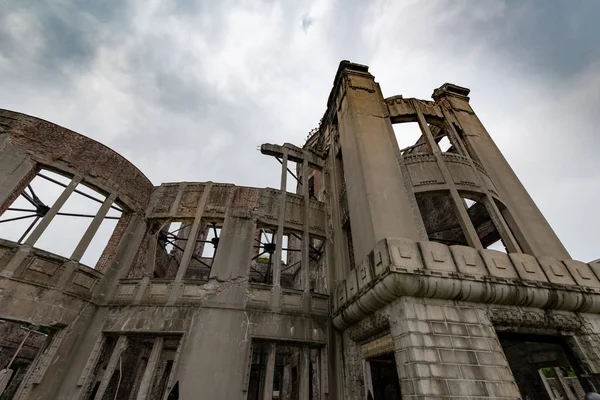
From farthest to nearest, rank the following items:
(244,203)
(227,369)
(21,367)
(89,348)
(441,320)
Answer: (21,367) < (244,203) < (89,348) < (227,369) < (441,320)

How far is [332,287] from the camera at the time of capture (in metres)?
9.10

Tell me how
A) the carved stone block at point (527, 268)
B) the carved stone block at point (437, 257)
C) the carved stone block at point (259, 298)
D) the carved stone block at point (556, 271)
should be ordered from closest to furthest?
the carved stone block at point (437, 257), the carved stone block at point (527, 268), the carved stone block at point (556, 271), the carved stone block at point (259, 298)

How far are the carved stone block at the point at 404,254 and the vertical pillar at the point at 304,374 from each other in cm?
459

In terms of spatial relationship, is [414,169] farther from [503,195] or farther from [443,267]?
[443,267]

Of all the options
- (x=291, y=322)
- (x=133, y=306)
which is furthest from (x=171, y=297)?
(x=291, y=322)

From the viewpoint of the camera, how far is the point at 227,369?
22.8ft

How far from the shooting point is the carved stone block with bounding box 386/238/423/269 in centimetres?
524

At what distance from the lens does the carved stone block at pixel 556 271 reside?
6023mm

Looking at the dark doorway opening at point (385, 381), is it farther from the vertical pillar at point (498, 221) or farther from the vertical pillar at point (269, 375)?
the vertical pillar at point (498, 221)

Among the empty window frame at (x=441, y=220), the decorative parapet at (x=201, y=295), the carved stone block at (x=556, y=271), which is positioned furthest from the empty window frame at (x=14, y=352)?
the empty window frame at (x=441, y=220)

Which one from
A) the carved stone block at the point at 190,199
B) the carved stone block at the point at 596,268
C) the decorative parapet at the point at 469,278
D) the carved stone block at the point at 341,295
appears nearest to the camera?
the decorative parapet at the point at 469,278

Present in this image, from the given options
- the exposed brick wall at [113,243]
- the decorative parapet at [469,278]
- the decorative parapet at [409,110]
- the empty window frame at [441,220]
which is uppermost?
the decorative parapet at [409,110]

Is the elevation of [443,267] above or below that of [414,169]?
below

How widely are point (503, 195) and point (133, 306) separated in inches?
494
